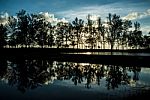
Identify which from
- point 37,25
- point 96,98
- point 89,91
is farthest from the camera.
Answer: point 37,25

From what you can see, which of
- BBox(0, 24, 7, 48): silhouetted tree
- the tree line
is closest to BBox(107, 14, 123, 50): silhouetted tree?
the tree line

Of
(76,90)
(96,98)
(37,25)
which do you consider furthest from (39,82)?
(37,25)

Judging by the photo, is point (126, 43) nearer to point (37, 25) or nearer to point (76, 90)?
point (37, 25)

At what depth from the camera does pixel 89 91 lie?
3023cm

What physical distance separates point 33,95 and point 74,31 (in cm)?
11166

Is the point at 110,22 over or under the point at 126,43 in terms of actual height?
over

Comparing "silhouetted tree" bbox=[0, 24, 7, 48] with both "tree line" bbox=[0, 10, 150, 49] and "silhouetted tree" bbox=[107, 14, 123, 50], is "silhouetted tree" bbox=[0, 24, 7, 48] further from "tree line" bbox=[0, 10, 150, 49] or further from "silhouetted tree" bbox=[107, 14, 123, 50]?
"silhouetted tree" bbox=[107, 14, 123, 50]

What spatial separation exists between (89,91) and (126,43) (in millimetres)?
118372

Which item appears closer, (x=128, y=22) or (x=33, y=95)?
(x=33, y=95)

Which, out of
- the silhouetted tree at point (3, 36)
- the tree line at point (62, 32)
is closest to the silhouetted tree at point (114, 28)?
the tree line at point (62, 32)

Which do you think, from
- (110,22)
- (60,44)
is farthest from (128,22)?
(60,44)

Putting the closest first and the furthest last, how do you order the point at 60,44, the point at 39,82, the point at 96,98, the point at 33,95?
the point at 96,98 < the point at 33,95 < the point at 39,82 < the point at 60,44

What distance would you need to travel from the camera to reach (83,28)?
137250mm

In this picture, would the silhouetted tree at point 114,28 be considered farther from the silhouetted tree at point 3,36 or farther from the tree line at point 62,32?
the silhouetted tree at point 3,36
